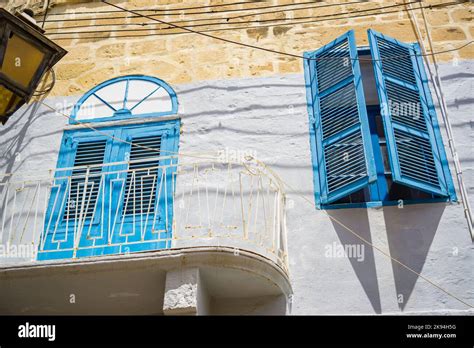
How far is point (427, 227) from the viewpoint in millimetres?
5809

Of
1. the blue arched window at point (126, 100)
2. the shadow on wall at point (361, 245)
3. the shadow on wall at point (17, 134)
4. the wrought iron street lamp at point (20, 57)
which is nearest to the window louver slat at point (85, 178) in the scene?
the blue arched window at point (126, 100)

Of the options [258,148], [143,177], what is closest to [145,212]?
[143,177]

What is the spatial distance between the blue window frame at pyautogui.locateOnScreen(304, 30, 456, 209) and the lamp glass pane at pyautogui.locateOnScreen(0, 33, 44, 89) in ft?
9.91

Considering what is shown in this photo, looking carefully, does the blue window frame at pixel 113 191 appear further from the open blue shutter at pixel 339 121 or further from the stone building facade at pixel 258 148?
the open blue shutter at pixel 339 121

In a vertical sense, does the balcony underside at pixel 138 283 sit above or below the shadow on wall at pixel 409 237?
below

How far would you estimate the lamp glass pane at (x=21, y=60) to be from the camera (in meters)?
4.35

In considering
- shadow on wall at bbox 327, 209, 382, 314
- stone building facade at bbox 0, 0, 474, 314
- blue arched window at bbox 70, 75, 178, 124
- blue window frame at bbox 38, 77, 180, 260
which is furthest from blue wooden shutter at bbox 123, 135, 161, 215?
shadow on wall at bbox 327, 209, 382, 314

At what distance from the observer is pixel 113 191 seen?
6.33 m

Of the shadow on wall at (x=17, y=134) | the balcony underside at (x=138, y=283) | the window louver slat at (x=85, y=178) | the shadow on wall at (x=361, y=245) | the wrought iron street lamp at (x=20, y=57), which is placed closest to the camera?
the wrought iron street lamp at (x=20, y=57)

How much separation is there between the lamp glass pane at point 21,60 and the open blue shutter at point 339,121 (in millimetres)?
3019

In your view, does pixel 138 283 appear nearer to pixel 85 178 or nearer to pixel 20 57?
pixel 85 178

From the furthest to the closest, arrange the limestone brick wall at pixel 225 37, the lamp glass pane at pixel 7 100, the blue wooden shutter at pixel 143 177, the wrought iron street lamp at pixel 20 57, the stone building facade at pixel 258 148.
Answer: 1. the limestone brick wall at pixel 225 37
2. the blue wooden shutter at pixel 143 177
3. the stone building facade at pixel 258 148
4. the lamp glass pane at pixel 7 100
5. the wrought iron street lamp at pixel 20 57

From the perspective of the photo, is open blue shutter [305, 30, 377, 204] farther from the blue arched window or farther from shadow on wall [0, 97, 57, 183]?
shadow on wall [0, 97, 57, 183]

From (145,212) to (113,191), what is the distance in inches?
18.5
